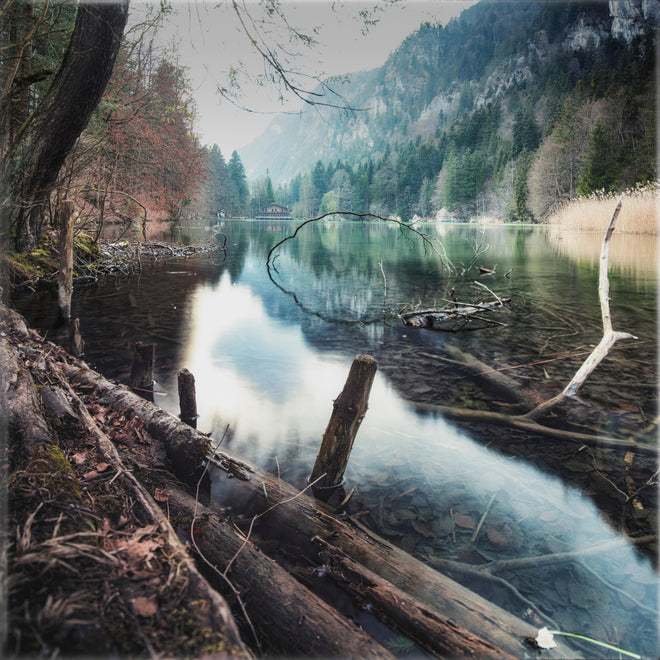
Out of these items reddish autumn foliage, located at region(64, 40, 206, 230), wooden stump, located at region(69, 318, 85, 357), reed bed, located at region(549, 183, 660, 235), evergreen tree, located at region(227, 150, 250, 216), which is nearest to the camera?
wooden stump, located at region(69, 318, 85, 357)

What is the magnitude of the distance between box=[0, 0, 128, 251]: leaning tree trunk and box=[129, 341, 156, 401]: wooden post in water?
4.15 meters

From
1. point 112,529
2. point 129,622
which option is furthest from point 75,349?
point 129,622

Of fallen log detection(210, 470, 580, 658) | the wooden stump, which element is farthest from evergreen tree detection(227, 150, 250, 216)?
fallen log detection(210, 470, 580, 658)

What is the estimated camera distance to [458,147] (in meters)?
100

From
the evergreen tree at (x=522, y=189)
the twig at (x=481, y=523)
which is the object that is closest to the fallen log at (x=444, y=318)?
the twig at (x=481, y=523)

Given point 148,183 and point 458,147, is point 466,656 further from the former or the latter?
point 458,147

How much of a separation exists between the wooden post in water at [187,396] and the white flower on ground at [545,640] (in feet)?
12.9

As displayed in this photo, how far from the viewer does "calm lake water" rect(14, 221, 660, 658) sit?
298 cm

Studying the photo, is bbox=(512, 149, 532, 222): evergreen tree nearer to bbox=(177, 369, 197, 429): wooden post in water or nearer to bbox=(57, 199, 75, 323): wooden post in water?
bbox=(57, 199, 75, 323): wooden post in water

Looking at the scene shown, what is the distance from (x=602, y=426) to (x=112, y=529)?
527 cm

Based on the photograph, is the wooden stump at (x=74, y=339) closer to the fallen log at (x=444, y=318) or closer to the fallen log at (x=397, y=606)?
the fallen log at (x=397, y=606)

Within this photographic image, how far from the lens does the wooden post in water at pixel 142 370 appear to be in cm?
569

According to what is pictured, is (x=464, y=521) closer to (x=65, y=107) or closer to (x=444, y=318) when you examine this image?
(x=444, y=318)

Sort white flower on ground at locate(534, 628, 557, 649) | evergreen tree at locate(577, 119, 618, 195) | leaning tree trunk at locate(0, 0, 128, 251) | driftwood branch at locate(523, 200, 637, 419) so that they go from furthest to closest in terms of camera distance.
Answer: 1. evergreen tree at locate(577, 119, 618, 195)
2. leaning tree trunk at locate(0, 0, 128, 251)
3. driftwood branch at locate(523, 200, 637, 419)
4. white flower on ground at locate(534, 628, 557, 649)
